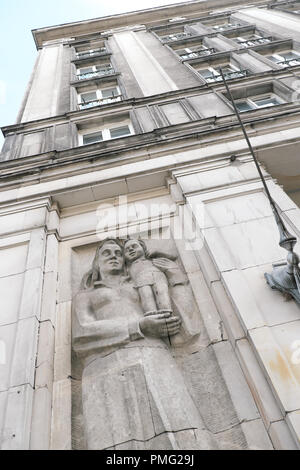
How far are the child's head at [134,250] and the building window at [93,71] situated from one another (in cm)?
1699

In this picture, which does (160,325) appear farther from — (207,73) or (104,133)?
(207,73)

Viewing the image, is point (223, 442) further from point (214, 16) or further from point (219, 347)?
point (214, 16)

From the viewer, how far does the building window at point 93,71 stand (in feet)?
68.2

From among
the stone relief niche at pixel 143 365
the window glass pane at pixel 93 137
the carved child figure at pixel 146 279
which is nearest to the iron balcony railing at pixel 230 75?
the window glass pane at pixel 93 137

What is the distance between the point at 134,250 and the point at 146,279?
0.92m

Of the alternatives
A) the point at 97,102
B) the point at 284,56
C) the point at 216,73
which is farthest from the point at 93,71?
the point at 284,56

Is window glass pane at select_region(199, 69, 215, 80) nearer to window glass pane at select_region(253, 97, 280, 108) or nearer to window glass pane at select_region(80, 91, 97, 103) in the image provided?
window glass pane at select_region(253, 97, 280, 108)

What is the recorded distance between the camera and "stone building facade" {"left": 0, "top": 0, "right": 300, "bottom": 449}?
163 inches

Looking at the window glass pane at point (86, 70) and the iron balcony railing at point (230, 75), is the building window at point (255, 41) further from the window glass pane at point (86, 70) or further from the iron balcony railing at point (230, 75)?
the window glass pane at point (86, 70)

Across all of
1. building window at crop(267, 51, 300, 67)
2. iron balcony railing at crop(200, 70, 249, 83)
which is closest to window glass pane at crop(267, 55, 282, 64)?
building window at crop(267, 51, 300, 67)

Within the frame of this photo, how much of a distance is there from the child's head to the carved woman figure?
853 mm

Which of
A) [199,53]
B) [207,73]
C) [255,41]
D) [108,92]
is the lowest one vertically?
[108,92]

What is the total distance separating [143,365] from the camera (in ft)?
14.8

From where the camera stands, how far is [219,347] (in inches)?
194
